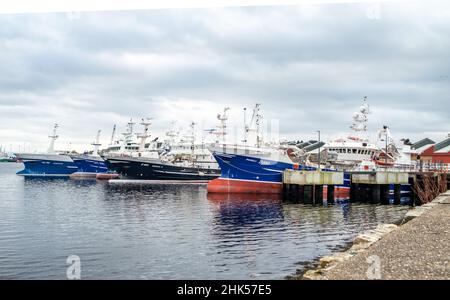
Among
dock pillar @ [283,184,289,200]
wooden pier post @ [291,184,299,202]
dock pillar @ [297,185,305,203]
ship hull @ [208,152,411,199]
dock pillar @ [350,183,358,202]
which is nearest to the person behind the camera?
dock pillar @ [297,185,305,203]

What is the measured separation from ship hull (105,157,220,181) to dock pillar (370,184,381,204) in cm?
3512

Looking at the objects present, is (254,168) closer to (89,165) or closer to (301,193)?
(301,193)

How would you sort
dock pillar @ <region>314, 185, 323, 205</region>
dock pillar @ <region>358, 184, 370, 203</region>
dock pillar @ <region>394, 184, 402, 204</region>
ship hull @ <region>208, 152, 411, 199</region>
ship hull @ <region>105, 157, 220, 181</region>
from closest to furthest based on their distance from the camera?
dock pillar @ <region>314, 185, 323, 205</region> < dock pillar @ <region>394, 184, 402, 204</region> < dock pillar @ <region>358, 184, 370, 203</region> < ship hull @ <region>208, 152, 411, 199</region> < ship hull @ <region>105, 157, 220, 181</region>

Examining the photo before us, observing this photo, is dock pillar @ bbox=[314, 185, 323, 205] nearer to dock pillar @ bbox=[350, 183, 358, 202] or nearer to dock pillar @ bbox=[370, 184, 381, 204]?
dock pillar @ bbox=[350, 183, 358, 202]

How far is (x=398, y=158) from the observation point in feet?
203

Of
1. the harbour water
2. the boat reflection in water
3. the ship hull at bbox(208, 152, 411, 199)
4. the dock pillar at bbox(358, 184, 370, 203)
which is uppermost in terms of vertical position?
the ship hull at bbox(208, 152, 411, 199)

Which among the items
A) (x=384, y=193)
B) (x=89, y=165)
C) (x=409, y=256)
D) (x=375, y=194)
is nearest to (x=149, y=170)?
(x=89, y=165)

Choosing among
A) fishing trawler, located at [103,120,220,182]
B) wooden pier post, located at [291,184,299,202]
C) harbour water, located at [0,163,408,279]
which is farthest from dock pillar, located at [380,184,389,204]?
fishing trawler, located at [103,120,220,182]

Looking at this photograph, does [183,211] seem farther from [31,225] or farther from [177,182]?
[177,182]

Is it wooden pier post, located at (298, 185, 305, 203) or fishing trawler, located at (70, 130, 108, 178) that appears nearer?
wooden pier post, located at (298, 185, 305, 203)

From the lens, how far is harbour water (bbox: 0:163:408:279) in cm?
1472
